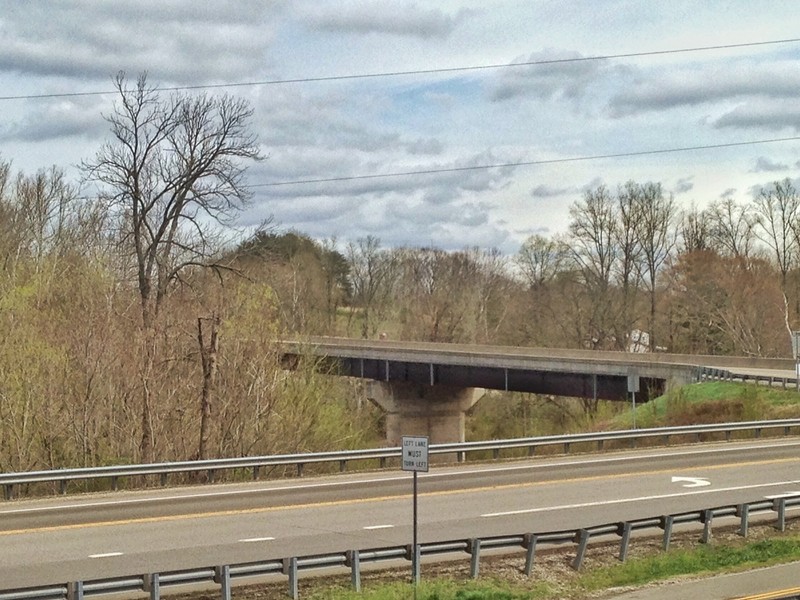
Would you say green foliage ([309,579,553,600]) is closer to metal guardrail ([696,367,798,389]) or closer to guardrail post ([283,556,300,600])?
guardrail post ([283,556,300,600])

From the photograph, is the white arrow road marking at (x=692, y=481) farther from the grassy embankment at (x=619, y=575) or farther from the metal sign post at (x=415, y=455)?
the metal sign post at (x=415, y=455)

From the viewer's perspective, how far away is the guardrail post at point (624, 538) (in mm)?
18266

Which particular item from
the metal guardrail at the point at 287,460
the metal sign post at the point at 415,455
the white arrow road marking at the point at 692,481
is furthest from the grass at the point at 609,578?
the metal guardrail at the point at 287,460

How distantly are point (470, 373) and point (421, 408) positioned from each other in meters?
7.11

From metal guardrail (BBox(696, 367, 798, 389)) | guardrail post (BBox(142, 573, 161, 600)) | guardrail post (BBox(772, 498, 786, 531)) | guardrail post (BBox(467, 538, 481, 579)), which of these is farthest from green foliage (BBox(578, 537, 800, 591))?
metal guardrail (BBox(696, 367, 798, 389))

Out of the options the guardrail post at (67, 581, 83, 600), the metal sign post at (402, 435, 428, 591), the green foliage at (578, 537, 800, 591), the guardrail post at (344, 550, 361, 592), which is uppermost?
the metal sign post at (402, 435, 428, 591)

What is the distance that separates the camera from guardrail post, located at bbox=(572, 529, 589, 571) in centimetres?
1766

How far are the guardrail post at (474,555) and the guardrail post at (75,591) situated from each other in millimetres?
5969

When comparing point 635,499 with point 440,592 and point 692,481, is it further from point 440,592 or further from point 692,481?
point 440,592

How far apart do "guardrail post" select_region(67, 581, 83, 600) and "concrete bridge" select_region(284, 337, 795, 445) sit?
135 feet

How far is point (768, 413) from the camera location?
146 ft

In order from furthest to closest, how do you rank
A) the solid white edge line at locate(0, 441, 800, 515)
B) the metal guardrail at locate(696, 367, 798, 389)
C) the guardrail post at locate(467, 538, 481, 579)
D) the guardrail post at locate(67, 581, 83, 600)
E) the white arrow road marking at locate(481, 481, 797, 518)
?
the metal guardrail at locate(696, 367, 798, 389) < the solid white edge line at locate(0, 441, 800, 515) < the white arrow road marking at locate(481, 481, 797, 518) < the guardrail post at locate(467, 538, 481, 579) < the guardrail post at locate(67, 581, 83, 600)

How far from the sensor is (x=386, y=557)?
15.8m

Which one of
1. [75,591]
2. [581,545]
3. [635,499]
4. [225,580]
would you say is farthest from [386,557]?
[635,499]
